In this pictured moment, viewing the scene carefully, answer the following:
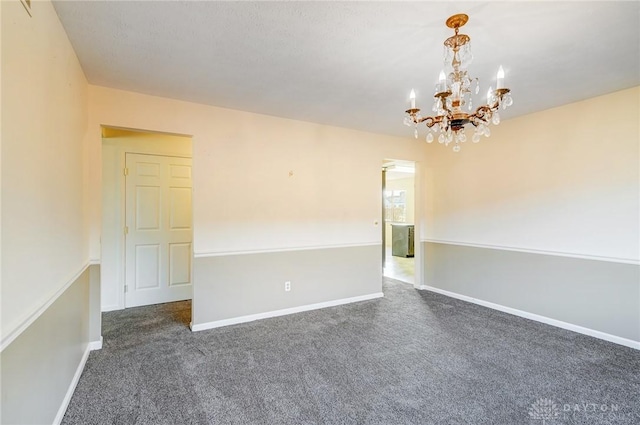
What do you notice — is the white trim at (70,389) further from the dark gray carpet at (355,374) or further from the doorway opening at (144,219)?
the doorway opening at (144,219)

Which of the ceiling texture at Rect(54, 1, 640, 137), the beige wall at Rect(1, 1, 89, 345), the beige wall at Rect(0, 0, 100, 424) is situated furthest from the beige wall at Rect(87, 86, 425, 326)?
the beige wall at Rect(1, 1, 89, 345)

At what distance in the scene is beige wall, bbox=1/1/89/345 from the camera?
119 cm

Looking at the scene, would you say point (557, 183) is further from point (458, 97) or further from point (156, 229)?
point (156, 229)

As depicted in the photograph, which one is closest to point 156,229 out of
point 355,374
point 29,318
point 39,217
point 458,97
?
point 39,217

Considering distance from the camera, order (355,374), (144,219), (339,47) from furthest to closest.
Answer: (144,219), (355,374), (339,47)

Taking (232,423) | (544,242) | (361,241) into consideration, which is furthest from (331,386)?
(544,242)

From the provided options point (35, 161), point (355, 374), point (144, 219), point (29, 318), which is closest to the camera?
point (29, 318)

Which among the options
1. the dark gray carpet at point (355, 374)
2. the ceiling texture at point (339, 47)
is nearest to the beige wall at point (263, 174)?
the ceiling texture at point (339, 47)

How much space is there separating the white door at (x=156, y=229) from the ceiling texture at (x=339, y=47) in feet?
4.61

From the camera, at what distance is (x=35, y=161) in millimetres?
1449

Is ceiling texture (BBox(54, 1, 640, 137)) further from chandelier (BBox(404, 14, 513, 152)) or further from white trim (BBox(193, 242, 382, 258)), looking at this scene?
white trim (BBox(193, 242, 382, 258))

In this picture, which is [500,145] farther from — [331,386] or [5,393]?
[5,393]

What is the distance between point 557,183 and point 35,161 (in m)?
4.35

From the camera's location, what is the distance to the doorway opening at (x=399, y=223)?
6586 mm
